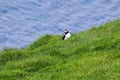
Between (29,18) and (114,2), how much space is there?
22.2 m

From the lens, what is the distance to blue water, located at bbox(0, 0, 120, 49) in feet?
258

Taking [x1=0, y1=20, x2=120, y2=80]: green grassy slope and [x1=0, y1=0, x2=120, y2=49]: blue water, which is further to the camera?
[x1=0, y1=0, x2=120, y2=49]: blue water

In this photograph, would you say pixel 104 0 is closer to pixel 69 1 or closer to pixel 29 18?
pixel 69 1

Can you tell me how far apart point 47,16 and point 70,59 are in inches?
2526

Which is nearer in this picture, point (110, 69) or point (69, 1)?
point (110, 69)

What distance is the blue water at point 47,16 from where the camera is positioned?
78.6 metres

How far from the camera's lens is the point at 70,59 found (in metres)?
26.6

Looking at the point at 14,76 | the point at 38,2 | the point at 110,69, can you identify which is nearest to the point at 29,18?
the point at 38,2

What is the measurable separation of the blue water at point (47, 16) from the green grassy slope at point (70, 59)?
131ft

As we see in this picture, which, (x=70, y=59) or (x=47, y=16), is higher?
(x=47, y=16)

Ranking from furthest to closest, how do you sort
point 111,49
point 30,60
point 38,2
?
point 38,2 → point 30,60 → point 111,49

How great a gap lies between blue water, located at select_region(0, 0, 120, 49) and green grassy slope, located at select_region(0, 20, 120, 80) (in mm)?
40046

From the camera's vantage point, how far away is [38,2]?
97.6m

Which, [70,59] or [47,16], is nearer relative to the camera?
[70,59]
